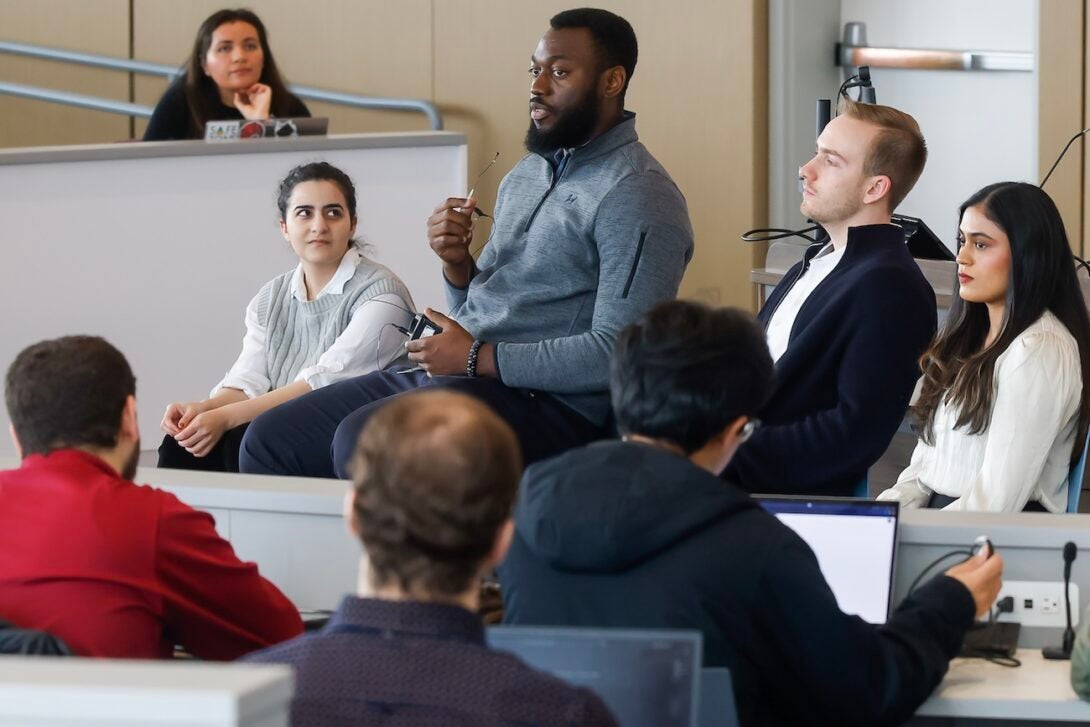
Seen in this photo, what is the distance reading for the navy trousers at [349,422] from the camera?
10.00 feet

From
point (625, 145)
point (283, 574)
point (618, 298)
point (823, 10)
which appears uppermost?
point (823, 10)

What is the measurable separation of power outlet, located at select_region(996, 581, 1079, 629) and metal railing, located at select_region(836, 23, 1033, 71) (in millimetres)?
3750

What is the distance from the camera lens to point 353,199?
3.82 meters

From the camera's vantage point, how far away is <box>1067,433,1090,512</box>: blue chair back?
2877mm

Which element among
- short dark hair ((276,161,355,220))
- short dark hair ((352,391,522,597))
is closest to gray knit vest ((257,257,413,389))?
short dark hair ((276,161,355,220))

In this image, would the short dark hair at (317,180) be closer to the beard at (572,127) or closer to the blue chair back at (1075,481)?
the beard at (572,127)

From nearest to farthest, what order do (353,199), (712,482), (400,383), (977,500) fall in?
1. (712,482)
2. (977,500)
3. (400,383)
4. (353,199)

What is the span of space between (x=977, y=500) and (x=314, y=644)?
1.83 meters

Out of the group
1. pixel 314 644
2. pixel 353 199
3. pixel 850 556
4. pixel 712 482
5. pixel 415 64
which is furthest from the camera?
pixel 415 64

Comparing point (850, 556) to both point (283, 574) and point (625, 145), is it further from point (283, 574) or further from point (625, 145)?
point (625, 145)

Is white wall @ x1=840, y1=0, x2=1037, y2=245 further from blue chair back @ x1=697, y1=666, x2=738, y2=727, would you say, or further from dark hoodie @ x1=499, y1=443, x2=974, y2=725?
blue chair back @ x1=697, y1=666, x2=738, y2=727

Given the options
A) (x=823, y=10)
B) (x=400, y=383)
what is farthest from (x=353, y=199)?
(x=823, y=10)

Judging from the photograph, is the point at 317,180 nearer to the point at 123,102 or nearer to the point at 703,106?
the point at 703,106

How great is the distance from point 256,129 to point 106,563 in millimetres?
3214
